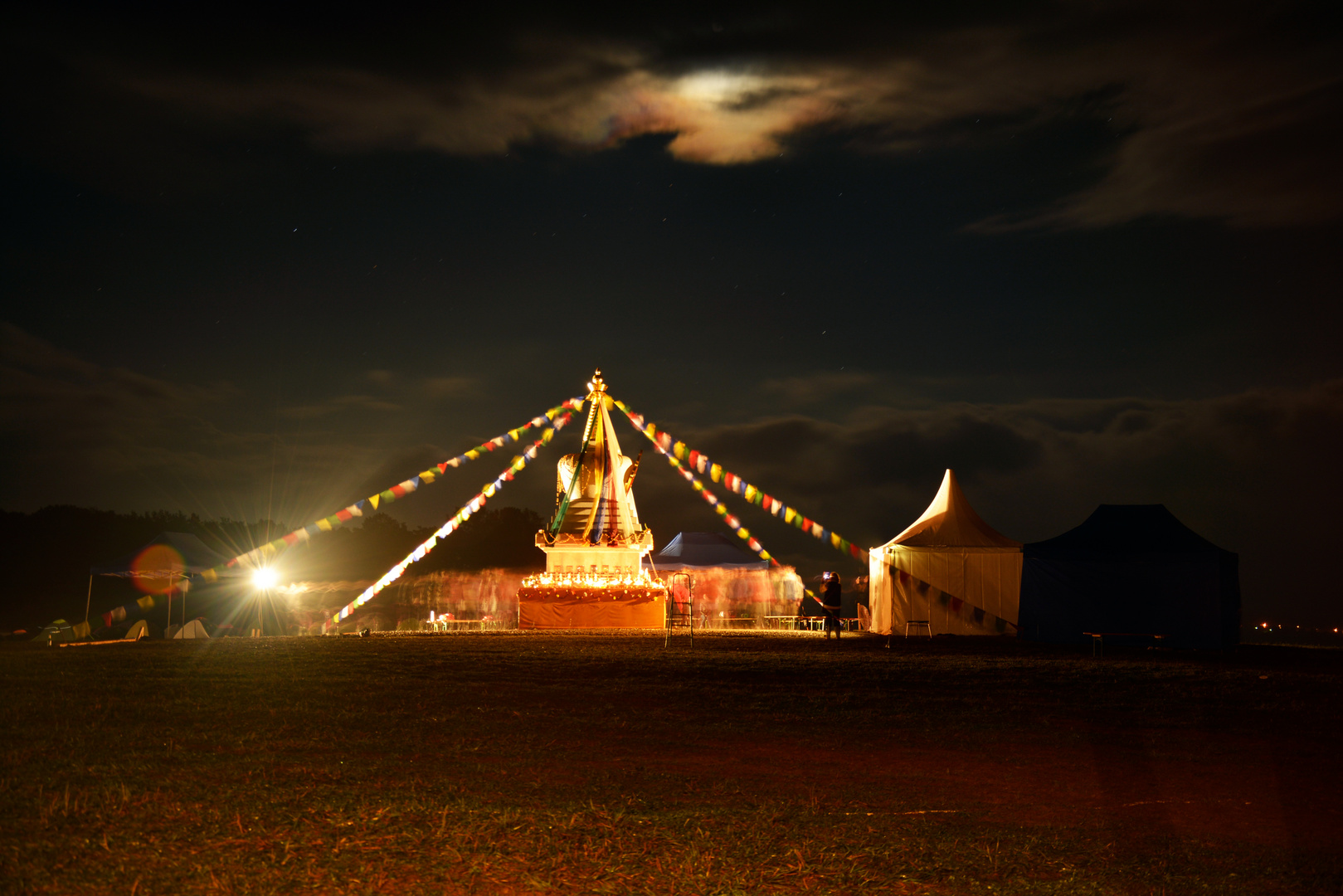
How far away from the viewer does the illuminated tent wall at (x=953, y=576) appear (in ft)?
72.8

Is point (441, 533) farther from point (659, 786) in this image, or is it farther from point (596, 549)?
point (659, 786)

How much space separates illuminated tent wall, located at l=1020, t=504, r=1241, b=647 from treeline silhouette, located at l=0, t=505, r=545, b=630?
1898cm

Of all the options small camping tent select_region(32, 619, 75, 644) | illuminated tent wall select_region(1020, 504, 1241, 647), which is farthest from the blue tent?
small camping tent select_region(32, 619, 75, 644)

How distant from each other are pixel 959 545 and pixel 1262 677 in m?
9.06

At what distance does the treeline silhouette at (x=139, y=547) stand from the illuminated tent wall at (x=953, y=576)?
52.2 feet

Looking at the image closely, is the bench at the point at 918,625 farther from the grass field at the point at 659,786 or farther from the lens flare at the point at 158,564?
the lens flare at the point at 158,564

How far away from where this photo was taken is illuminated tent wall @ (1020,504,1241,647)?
19.4m

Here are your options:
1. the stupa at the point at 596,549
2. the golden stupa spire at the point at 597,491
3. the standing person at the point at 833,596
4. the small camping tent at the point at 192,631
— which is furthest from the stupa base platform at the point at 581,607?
the small camping tent at the point at 192,631

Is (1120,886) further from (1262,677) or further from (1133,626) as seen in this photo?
(1133,626)

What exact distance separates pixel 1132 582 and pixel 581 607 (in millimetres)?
12614

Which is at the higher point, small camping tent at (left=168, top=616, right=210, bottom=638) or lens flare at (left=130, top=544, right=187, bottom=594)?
lens flare at (left=130, top=544, right=187, bottom=594)

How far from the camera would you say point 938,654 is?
1639 centimetres

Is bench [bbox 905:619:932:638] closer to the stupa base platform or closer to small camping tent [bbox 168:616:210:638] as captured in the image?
the stupa base platform

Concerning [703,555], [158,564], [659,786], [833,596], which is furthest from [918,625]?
[659,786]
